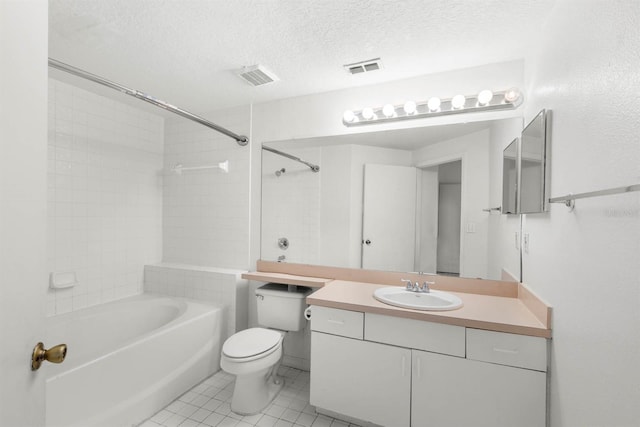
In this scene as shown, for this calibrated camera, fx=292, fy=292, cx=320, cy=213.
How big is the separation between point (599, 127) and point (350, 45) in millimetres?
1240

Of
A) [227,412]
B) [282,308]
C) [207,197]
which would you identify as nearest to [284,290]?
[282,308]

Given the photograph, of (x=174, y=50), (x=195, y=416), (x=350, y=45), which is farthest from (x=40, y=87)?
(x=195, y=416)

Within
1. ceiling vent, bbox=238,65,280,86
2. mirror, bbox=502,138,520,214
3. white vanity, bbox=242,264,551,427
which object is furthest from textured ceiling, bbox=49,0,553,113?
white vanity, bbox=242,264,551,427

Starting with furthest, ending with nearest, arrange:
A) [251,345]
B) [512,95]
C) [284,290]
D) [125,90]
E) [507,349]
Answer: [284,290] < [251,345] < [512,95] < [125,90] < [507,349]

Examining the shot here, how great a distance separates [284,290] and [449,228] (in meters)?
1.28

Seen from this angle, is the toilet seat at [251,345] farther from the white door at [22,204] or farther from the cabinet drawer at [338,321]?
the white door at [22,204]

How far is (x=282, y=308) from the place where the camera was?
217 centimetres

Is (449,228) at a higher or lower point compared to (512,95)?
lower

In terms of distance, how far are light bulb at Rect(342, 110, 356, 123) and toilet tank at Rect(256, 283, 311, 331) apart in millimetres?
1332

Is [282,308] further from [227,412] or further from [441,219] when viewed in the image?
[441,219]

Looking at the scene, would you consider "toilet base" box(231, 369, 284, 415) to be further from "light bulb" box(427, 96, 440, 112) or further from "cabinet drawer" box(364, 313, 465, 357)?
"light bulb" box(427, 96, 440, 112)

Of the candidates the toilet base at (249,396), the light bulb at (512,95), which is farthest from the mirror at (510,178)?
the toilet base at (249,396)

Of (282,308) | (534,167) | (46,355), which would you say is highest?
(534,167)

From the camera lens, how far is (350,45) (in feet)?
5.47
